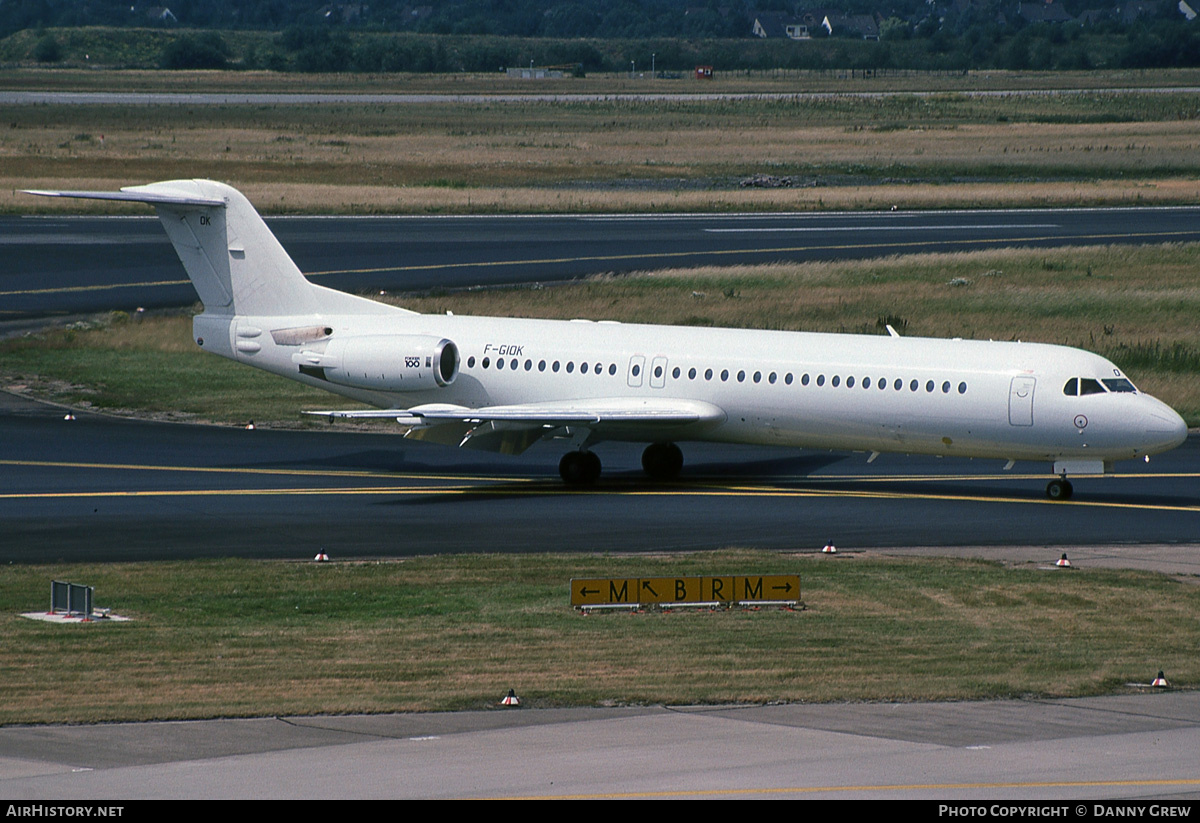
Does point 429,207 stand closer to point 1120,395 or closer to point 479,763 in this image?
point 1120,395

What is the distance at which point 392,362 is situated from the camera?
34406 mm

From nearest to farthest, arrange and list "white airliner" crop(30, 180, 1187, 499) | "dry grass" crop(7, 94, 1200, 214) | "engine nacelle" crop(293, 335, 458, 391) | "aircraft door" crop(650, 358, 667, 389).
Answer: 1. "white airliner" crop(30, 180, 1187, 499)
2. "aircraft door" crop(650, 358, 667, 389)
3. "engine nacelle" crop(293, 335, 458, 391)
4. "dry grass" crop(7, 94, 1200, 214)

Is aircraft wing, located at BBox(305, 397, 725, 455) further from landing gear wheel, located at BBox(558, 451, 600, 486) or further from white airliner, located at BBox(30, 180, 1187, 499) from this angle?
landing gear wheel, located at BBox(558, 451, 600, 486)

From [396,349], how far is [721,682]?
56.7 ft

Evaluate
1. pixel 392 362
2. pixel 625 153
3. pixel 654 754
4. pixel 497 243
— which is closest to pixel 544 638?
pixel 654 754

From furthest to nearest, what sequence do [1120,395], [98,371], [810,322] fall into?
[810,322] < [98,371] < [1120,395]

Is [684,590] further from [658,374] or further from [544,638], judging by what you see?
[658,374]

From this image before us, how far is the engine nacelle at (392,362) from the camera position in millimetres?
34312

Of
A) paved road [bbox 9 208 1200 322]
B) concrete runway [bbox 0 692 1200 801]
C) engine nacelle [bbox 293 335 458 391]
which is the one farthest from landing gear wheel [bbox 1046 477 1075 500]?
paved road [bbox 9 208 1200 322]

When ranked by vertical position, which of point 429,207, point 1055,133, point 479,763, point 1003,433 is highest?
point 1055,133

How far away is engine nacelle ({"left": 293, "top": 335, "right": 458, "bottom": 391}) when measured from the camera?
34312 mm

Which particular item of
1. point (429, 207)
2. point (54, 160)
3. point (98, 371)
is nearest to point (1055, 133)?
point (429, 207)

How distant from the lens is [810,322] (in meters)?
52.6

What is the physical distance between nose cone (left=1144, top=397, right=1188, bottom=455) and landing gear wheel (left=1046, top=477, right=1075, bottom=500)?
200cm
